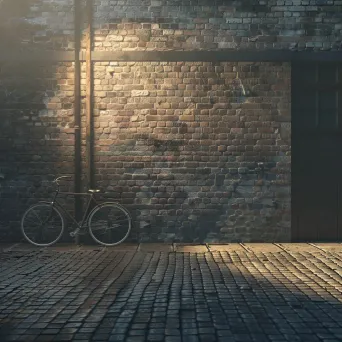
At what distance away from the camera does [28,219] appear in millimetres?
8727

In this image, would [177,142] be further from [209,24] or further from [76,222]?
[76,222]

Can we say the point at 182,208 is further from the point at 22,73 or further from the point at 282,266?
the point at 22,73

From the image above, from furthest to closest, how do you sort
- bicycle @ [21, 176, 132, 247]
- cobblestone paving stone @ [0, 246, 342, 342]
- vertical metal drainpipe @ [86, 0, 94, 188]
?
vertical metal drainpipe @ [86, 0, 94, 188], bicycle @ [21, 176, 132, 247], cobblestone paving stone @ [0, 246, 342, 342]

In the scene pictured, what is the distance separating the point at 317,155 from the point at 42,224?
5288mm

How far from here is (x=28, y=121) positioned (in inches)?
351

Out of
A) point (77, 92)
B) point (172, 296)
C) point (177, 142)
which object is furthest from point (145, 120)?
point (172, 296)

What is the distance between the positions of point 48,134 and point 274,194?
14.3 ft

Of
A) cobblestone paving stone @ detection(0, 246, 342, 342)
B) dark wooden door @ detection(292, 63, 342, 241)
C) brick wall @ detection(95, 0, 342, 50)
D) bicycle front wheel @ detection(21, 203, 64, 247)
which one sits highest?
brick wall @ detection(95, 0, 342, 50)

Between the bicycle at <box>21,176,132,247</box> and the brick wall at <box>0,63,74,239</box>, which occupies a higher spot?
the brick wall at <box>0,63,74,239</box>

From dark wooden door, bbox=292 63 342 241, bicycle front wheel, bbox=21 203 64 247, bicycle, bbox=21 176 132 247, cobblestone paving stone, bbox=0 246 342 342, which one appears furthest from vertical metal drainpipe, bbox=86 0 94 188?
dark wooden door, bbox=292 63 342 241

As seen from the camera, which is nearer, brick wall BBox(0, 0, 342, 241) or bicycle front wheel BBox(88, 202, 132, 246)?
bicycle front wheel BBox(88, 202, 132, 246)

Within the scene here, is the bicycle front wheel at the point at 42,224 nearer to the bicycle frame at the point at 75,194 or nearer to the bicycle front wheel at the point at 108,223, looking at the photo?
the bicycle frame at the point at 75,194

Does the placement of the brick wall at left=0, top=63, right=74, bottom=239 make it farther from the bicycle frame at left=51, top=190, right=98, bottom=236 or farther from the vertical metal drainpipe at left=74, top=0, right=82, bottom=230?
the bicycle frame at left=51, top=190, right=98, bottom=236

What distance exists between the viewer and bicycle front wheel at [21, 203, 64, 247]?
8.70 meters
